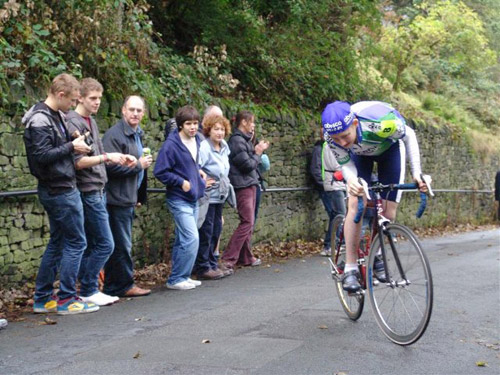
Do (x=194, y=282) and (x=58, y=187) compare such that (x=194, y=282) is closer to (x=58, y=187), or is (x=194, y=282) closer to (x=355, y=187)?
(x=58, y=187)

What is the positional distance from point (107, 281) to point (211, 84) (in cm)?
576

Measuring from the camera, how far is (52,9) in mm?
9883

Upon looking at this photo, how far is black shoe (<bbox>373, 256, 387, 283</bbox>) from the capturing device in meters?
6.10

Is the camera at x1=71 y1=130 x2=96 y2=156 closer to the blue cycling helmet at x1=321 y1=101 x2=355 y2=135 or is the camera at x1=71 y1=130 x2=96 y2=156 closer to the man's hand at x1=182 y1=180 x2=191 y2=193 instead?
the man's hand at x1=182 y1=180 x2=191 y2=193

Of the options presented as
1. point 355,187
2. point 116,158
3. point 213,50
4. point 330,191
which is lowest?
point 330,191

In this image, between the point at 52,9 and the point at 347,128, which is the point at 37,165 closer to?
the point at 347,128

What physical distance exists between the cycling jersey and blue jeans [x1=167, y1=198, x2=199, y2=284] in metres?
2.90

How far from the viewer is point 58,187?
7051 millimetres

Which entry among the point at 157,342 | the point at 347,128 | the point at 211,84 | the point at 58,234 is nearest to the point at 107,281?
the point at 58,234

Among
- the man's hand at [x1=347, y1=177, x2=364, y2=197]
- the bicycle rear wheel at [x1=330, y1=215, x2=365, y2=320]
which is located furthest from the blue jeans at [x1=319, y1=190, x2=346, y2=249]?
the man's hand at [x1=347, y1=177, x2=364, y2=197]

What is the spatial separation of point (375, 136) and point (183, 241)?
339cm

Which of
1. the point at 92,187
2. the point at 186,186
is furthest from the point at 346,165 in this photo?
the point at 186,186

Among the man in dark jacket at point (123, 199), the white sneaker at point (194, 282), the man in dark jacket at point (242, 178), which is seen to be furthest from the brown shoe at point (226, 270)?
the man in dark jacket at point (123, 199)

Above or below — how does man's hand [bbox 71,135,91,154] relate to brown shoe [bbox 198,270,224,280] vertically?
above
